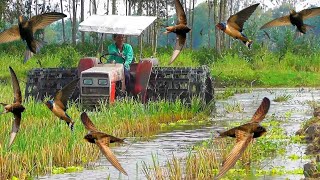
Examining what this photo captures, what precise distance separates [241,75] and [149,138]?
17.9m

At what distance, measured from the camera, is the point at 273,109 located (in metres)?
21.8

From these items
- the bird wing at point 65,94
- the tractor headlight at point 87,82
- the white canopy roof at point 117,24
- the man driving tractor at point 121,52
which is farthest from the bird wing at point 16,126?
the white canopy roof at point 117,24

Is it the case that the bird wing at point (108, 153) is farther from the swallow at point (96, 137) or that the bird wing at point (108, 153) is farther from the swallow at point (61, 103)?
the swallow at point (61, 103)

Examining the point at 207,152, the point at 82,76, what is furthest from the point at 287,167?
the point at 82,76

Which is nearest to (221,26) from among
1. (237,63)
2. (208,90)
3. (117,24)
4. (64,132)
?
(64,132)

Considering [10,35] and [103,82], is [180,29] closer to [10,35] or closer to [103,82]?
[10,35]

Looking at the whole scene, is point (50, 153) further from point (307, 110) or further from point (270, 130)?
point (307, 110)

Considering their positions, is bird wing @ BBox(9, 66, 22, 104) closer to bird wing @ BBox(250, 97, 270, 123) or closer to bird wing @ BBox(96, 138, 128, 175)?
bird wing @ BBox(96, 138, 128, 175)

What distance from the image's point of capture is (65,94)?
3.99 m

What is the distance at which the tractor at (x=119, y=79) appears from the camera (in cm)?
1717

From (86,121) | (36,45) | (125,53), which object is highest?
(36,45)

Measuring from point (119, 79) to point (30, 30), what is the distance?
13.8 m

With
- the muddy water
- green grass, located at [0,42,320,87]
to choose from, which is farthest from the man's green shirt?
green grass, located at [0,42,320,87]

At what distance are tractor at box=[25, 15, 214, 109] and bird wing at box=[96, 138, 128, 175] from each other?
520 inches
